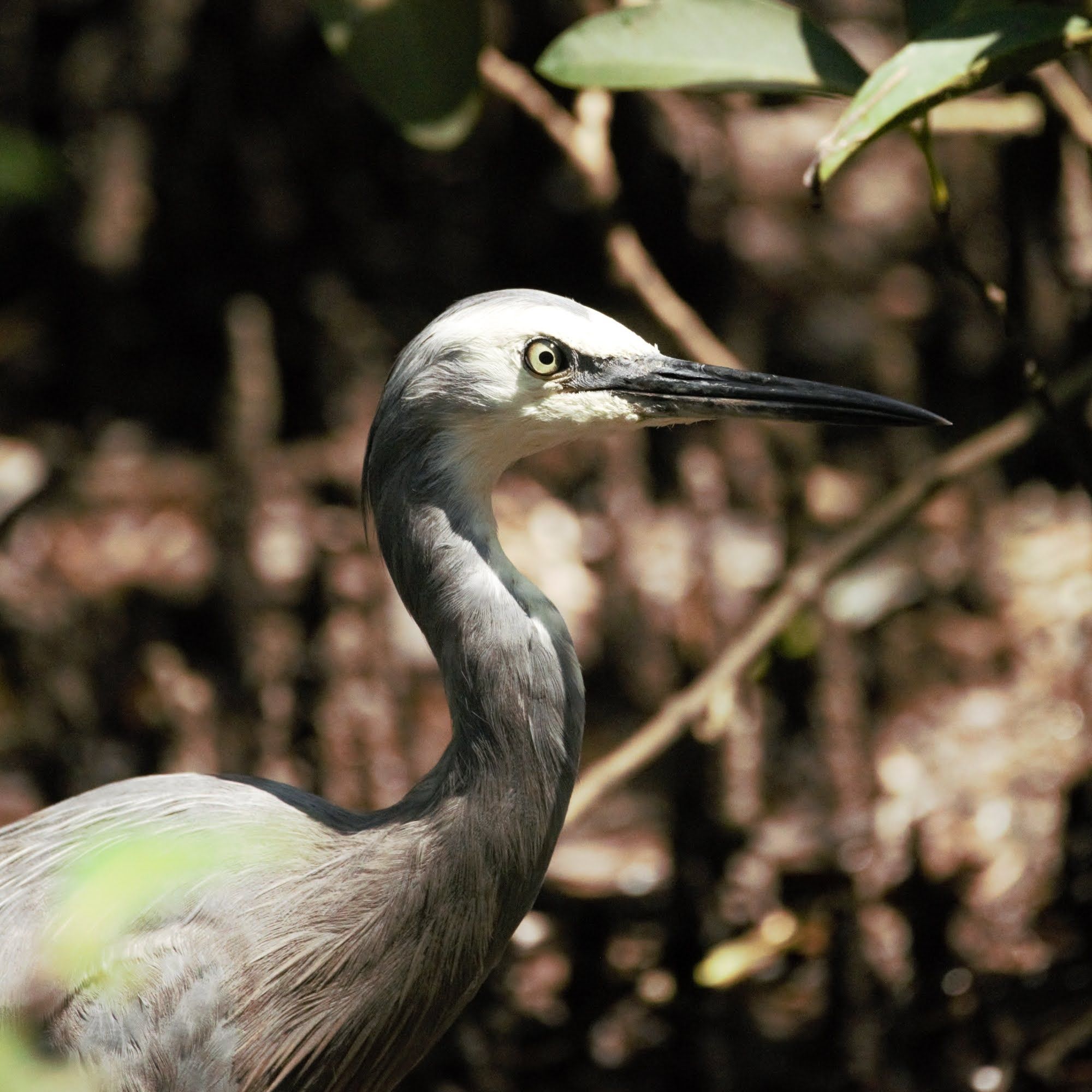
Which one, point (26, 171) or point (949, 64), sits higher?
point (26, 171)

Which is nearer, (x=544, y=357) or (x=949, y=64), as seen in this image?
(x=949, y=64)

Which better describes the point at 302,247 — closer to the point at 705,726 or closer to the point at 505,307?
the point at 705,726

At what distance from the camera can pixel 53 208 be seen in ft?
15.3

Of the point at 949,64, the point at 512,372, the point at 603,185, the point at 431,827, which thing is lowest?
the point at 431,827

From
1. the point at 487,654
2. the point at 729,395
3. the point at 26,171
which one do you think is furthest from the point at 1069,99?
the point at 26,171

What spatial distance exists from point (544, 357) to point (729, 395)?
0.82 feet

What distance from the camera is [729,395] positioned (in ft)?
5.94

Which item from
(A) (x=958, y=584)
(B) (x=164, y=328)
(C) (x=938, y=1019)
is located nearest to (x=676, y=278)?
(A) (x=958, y=584)

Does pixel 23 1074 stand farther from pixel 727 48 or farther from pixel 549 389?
pixel 727 48

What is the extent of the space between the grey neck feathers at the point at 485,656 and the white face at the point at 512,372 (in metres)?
0.06

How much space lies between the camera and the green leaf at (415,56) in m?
2.28

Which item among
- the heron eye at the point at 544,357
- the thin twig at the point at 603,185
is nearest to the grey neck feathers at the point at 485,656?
the heron eye at the point at 544,357

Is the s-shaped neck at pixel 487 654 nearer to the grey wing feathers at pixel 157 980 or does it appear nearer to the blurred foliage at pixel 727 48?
the grey wing feathers at pixel 157 980

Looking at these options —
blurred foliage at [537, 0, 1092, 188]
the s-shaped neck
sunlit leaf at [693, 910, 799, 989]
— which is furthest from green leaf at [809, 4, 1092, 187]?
sunlit leaf at [693, 910, 799, 989]
